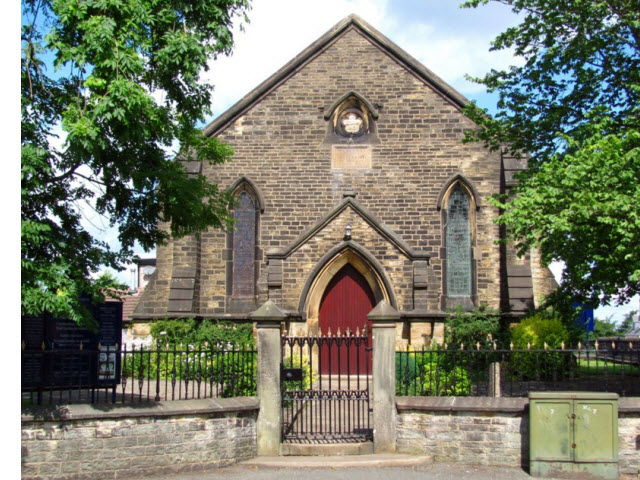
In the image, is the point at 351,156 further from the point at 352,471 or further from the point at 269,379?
the point at 352,471

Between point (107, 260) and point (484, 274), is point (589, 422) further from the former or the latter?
point (484, 274)

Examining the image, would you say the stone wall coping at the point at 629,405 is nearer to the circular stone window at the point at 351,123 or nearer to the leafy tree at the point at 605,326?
the circular stone window at the point at 351,123

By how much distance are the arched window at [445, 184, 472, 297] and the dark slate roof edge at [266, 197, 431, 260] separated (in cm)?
184

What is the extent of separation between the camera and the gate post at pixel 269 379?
10.4 m

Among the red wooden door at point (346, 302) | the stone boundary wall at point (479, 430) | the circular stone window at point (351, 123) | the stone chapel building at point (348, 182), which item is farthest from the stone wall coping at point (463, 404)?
the circular stone window at point (351, 123)

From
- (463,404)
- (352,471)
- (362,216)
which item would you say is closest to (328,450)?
(352,471)

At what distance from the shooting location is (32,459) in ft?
29.2

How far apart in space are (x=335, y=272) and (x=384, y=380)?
763cm

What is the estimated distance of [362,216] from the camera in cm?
1752

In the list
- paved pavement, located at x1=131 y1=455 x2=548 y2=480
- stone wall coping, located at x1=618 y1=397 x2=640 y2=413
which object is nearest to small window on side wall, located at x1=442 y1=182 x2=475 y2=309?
stone wall coping, located at x1=618 y1=397 x2=640 y2=413

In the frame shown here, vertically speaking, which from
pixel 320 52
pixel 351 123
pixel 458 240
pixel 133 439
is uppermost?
pixel 320 52

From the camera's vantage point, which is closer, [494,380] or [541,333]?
[494,380]

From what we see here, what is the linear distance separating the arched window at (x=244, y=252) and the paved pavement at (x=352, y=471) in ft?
29.7

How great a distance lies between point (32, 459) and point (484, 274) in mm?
12721
